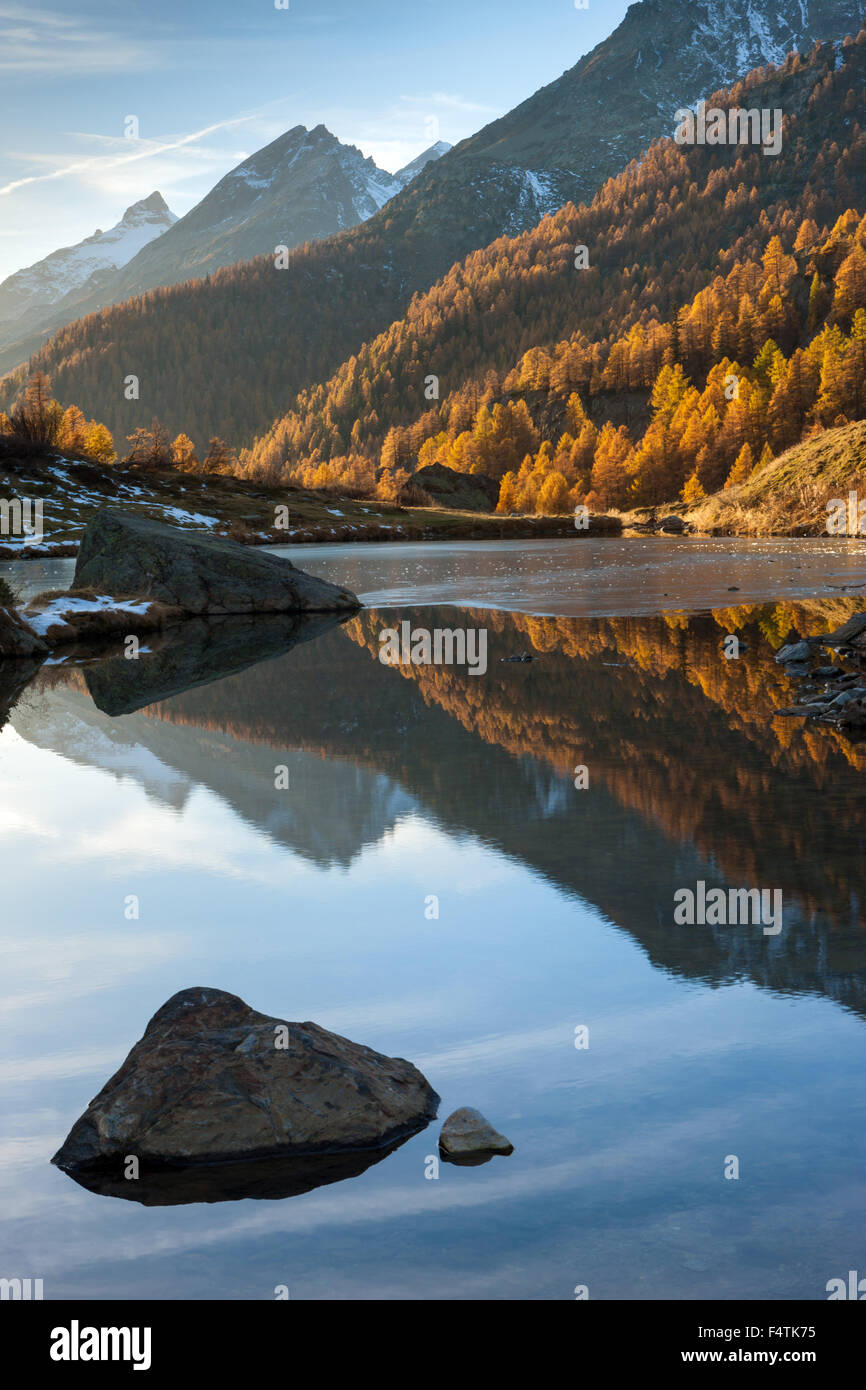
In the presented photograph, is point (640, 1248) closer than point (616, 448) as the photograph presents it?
Yes

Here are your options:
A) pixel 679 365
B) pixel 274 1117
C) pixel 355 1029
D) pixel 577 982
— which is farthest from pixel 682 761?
pixel 679 365

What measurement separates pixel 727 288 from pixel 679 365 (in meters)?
30.4

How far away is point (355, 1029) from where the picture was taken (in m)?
5.85

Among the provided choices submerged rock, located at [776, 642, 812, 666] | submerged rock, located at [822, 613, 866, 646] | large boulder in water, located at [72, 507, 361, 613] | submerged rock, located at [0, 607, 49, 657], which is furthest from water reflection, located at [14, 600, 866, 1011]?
large boulder in water, located at [72, 507, 361, 613]

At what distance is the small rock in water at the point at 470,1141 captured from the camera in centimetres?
471

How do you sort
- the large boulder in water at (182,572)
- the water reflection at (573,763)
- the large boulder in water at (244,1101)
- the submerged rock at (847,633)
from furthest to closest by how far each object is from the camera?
1. the large boulder in water at (182,572)
2. the submerged rock at (847,633)
3. the water reflection at (573,763)
4. the large boulder in water at (244,1101)

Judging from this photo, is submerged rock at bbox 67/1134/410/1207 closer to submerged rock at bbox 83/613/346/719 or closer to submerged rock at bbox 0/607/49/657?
submerged rock at bbox 83/613/346/719

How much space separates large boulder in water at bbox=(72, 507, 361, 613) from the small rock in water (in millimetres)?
25423

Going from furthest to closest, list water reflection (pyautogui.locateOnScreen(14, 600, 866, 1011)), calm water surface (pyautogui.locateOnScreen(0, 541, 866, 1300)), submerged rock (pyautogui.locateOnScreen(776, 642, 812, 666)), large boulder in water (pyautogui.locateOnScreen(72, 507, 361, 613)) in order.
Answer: large boulder in water (pyautogui.locateOnScreen(72, 507, 361, 613)) < submerged rock (pyautogui.locateOnScreen(776, 642, 812, 666)) < water reflection (pyautogui.locateOnScreen(14, 600, 866, 1011)) < calm water surface (pyautogui.locateOnScreen(0, 541, 866, 1300))

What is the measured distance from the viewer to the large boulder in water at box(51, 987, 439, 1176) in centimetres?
483

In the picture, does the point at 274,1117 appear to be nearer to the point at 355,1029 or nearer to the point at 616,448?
the point at 355,1029

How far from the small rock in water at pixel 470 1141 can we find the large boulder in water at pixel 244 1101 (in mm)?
242

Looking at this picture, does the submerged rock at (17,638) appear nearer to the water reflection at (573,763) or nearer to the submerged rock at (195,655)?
the submerged rock at (195,655)

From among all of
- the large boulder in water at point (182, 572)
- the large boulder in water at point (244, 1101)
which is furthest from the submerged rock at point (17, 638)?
the large boulder in water at point (244, 1101)
